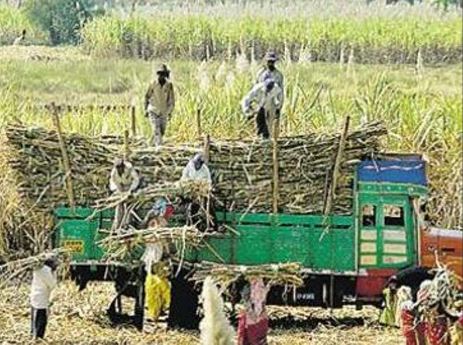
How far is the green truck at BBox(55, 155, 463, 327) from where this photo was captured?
475 inches

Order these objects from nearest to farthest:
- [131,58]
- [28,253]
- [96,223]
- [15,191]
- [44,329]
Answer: [44,329]
[96,223]
[15,191]
[28,253]
[131,58]

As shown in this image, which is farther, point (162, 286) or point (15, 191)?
point (15, 191)

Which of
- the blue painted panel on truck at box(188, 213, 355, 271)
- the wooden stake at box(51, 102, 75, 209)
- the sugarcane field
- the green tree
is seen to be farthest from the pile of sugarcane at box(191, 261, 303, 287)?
the green tree

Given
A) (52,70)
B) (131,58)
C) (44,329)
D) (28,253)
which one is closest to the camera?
(44,329)

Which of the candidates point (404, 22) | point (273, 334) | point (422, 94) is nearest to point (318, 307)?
point (273, 334)

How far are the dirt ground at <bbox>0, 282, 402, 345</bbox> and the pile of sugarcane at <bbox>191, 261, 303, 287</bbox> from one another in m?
0.90

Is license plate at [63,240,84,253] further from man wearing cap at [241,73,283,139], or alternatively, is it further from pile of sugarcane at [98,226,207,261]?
man wearing cap at [241,73,283,139]

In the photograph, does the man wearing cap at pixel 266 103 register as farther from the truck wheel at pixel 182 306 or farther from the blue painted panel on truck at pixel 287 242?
the truck wheel at pixel 182 306

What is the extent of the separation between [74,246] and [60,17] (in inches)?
272

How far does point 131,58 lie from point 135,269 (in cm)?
658

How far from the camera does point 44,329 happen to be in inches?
463

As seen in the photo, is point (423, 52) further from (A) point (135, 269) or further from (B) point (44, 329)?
(B) point (44, 329)

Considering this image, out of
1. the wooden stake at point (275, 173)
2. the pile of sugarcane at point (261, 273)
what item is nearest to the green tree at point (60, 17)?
the wooden stake at point (275, 173)

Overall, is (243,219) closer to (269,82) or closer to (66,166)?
(269,82)
